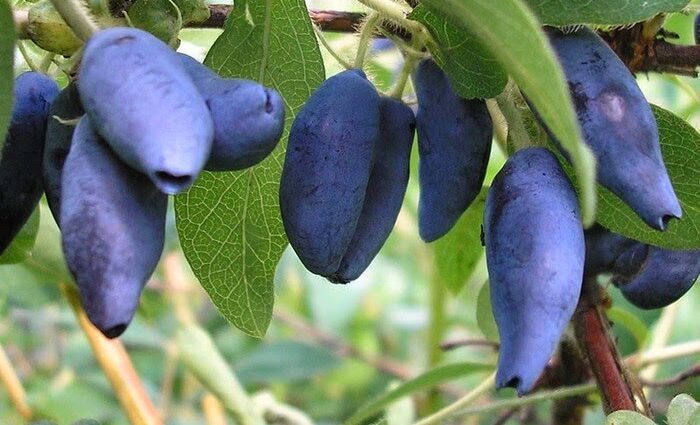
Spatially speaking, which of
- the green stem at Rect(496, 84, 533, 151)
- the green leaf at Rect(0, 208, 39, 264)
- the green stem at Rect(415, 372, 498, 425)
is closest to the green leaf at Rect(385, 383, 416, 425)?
the green stem at Rect(415, 372, 498, 425)

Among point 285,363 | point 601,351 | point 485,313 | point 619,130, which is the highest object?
point 619,130

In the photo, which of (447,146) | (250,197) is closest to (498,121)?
(447,146)

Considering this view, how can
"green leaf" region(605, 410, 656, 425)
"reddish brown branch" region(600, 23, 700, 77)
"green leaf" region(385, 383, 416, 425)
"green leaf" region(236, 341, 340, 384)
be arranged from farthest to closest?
"green leaf" region(236, 341, 340, 384) → "green leaf" region(385, 383, 416, 425) → "reddish brown branch" region(600, 23, 700, 77) → "green leaf" region(605, 410, 656, 425)

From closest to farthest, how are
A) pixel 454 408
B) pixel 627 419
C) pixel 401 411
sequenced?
1. pixel 627 419
2. pixel 454 408
3. pixel 401 411

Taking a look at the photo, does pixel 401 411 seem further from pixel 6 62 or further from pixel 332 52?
pixel 6 62

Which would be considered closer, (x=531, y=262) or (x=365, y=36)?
(x=531, y=262)

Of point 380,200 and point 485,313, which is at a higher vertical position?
point 380,200

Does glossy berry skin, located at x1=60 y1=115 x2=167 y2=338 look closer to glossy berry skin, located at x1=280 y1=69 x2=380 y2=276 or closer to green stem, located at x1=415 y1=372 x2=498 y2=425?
glossy berry skin, located at x1=280 y1=69 x2=380 y2=276

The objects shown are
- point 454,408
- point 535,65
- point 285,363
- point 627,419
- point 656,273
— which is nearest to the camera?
point 535,65

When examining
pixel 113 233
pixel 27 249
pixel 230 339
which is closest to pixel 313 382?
pixel 230 339
